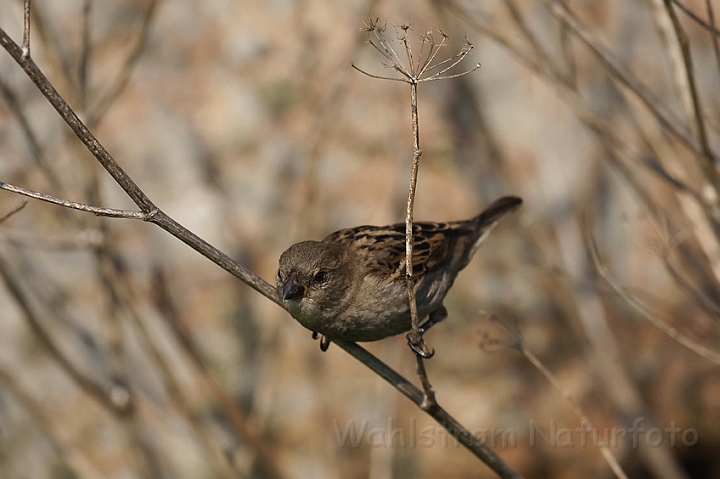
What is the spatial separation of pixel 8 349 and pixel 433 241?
8.85ft

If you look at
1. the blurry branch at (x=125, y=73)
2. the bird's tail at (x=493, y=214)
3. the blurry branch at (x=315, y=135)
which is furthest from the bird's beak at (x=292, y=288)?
the blurry branch at (x=125, y=73)

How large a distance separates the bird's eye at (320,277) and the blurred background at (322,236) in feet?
4.02

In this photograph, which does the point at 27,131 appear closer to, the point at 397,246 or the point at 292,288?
the point at 292,288

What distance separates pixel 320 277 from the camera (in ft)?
9.85

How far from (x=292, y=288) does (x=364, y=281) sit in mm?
384

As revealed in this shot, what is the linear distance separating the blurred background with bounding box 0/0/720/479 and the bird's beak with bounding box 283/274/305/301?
52.5 inches

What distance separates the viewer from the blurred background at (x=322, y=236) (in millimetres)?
4406

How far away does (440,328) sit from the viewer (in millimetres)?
4625

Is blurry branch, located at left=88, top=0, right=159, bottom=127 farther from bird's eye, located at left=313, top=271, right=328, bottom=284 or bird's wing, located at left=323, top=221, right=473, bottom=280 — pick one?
bird's eye, located at left=313, top=271, right=328, bottom=284

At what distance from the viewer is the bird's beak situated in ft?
9.21

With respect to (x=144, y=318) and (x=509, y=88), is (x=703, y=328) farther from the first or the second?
(x=144, y=318)

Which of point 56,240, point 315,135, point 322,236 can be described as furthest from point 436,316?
point 56,240

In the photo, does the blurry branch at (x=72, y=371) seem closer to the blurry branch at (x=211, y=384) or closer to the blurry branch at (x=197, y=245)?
the blurry branch at (x=197, y=245)

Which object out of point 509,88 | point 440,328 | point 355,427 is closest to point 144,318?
point 355,427
